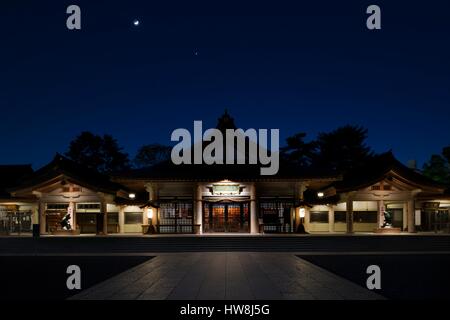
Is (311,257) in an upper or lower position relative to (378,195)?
lower

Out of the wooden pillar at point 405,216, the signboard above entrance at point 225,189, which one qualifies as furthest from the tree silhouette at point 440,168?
the signboard above entrance at point 225,189

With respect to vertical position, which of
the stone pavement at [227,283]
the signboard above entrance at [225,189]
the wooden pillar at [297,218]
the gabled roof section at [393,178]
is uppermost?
the gabled roof section at [393,178]

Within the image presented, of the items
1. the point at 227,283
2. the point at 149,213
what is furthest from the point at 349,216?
the point at 227,283

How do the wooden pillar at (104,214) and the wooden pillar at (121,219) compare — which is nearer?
the wooden pillar at (104,214)

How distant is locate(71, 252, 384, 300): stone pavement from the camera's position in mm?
10516

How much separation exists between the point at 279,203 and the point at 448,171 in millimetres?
20353

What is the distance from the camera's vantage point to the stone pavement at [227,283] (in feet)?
34.5

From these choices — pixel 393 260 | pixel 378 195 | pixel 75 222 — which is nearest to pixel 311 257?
pixel 393 260

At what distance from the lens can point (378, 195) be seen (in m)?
33.1

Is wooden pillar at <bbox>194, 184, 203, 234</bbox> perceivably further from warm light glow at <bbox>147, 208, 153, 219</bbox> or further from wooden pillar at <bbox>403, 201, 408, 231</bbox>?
wooden pillar at <bbox>403, 201, 408, 231</bbox>

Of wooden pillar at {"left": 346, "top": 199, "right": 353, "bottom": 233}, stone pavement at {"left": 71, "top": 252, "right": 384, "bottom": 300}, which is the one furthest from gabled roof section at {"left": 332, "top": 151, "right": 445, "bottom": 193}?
stone pavement at {"left": 71, "top": 252, "right": 384, "bottom": 300}

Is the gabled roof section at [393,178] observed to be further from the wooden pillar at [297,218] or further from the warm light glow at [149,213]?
the warm light glow at [149,213]

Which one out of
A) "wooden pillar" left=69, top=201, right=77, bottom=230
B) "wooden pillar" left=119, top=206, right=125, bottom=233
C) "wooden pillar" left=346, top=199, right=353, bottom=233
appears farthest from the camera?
"wooden pillar" left=119, top=206, right=125, bottom=233
